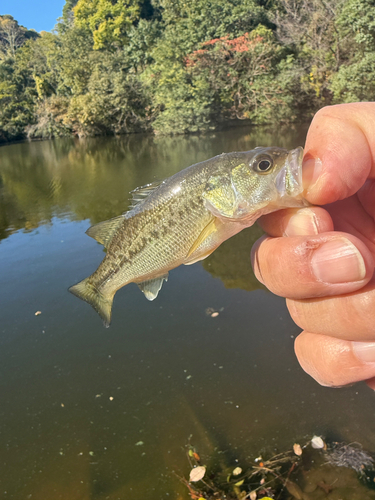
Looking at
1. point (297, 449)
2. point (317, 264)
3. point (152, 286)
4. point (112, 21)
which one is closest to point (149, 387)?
point (297, 449)

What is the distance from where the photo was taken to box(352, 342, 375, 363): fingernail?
2.29m

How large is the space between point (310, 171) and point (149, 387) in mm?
4119

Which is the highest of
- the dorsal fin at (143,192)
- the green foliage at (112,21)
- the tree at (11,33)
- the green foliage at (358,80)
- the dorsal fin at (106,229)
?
the tree at (11,33)

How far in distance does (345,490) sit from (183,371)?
245 centimetres

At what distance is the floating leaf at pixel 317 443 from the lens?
3898 millimetres

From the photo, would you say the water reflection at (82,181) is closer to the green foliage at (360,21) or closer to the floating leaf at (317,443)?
the green foliage at (360,21)

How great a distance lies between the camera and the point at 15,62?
213 feet

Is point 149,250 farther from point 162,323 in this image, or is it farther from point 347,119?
point 162,323

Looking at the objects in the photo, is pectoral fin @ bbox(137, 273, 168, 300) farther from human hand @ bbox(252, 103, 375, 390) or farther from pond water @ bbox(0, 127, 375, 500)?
pond water @ bbox(0, 127, 375, 500)

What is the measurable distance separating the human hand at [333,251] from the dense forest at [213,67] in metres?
27.9

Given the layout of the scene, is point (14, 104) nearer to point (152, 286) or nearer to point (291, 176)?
point (152, 286)

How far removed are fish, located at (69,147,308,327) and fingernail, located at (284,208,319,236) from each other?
0.07 m

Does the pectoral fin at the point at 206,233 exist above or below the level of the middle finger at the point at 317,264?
above

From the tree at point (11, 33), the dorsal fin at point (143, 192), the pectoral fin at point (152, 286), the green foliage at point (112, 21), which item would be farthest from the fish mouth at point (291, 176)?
the tree at point (11, 33)
